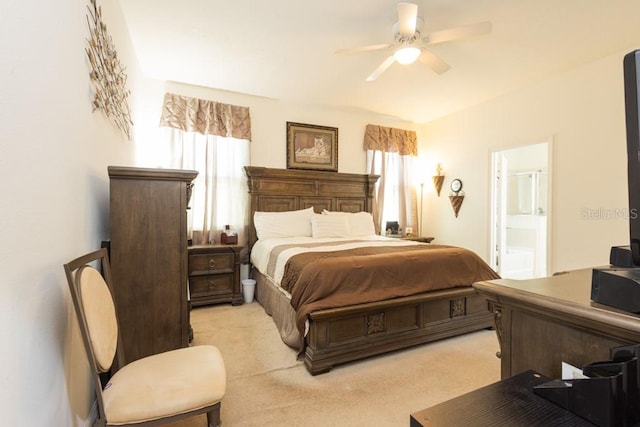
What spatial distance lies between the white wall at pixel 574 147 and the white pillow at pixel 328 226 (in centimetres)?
214

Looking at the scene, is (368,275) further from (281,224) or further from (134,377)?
(281,224)

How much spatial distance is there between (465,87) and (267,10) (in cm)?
279

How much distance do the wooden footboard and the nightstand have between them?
1746 millimetres

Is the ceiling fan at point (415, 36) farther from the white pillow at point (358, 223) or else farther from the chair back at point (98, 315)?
the chair back at point (98, 315)

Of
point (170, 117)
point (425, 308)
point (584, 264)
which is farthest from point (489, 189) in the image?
point (170, 117)

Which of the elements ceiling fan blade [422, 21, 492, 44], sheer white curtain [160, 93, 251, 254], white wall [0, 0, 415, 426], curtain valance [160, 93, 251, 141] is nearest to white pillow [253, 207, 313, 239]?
sheer white curtain [160, 93, 251, 254]

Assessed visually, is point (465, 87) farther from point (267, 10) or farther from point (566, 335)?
point (566, 335)

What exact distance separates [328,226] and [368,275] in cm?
173

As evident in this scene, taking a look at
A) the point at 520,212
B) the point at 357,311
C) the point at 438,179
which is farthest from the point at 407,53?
the point at 520,212

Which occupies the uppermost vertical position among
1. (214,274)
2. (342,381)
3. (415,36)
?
(415,36)

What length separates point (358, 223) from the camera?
170 inches

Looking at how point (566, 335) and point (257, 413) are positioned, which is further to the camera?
point (257, 413)

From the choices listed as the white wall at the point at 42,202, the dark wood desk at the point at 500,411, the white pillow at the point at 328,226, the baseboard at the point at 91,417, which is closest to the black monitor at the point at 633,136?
the dark wood desk at the point at 500,411

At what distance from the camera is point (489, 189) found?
428 centimetres
